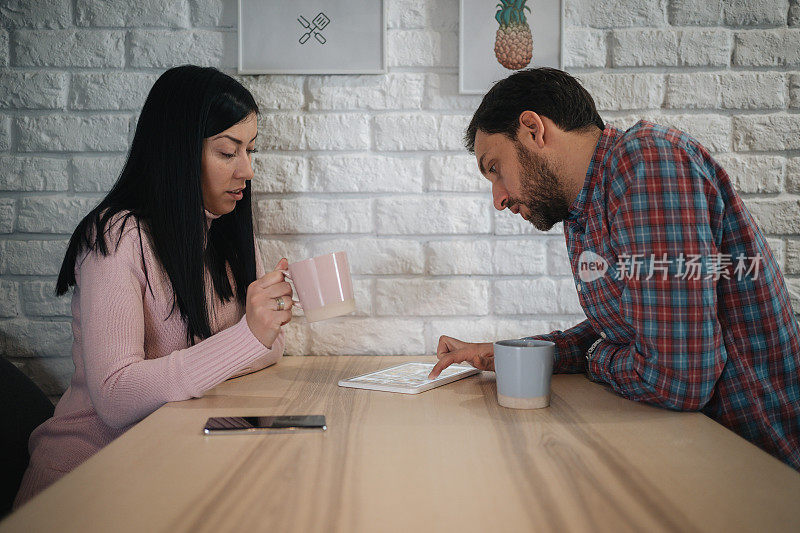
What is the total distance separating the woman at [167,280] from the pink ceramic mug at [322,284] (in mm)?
50

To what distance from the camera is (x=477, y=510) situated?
22.8 inches

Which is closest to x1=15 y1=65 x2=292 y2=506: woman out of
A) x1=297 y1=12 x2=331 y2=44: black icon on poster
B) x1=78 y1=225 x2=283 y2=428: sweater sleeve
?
x1=78 y1=225 x2=283 y2=428: sweater sleeve

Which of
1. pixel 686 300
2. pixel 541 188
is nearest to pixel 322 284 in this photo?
pixel 541 188

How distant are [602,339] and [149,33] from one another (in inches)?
48.5

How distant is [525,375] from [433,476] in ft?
1.06

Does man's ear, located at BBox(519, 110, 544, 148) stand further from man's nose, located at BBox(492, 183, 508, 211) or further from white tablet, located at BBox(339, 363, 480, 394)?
white tablet, located at BBox(339, 363, 480, 394)

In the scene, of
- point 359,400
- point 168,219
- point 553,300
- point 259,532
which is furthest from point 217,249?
point 259,532

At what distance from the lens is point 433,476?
67 cm

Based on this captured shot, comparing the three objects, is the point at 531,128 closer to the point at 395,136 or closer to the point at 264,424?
the point at 395,136

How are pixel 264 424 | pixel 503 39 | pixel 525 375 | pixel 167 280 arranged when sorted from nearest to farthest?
pixel 264 424
pixel 525 375
pixel 167 280
pixel 503 39

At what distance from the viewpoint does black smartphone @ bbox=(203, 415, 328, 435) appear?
0.82m

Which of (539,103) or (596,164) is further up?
(539,103)

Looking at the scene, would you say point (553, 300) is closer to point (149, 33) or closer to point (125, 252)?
point (125, 252)

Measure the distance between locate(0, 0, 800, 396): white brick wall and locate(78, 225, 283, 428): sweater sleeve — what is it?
469 mm
